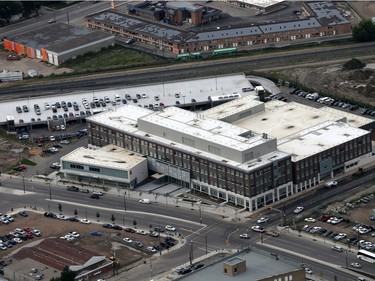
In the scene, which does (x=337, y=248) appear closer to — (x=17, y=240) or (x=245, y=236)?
(x=245, y=236)

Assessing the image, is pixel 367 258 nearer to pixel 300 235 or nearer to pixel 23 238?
pixel 300 235

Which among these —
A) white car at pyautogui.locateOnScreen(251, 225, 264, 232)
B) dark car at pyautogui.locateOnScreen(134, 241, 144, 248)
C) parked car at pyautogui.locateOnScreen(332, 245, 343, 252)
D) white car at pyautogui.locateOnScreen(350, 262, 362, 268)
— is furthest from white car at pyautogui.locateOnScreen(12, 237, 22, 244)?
white car at pyautogui.locateOnScreen(350, 262, 362, 268)

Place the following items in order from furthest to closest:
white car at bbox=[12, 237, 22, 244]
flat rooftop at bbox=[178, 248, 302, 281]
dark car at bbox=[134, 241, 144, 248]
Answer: white car at bbox=[12, 237, 22, 244]
dark car at bbox=[134, 241, 144, 248]
flat rooftop at bbox=[178, 248, 302, 281]

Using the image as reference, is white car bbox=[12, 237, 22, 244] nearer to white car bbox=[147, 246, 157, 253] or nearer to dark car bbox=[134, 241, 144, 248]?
dark car bbox=[134, 241, 144, 248]

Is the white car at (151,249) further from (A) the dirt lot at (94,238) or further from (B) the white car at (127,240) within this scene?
(B) the white car at (127,240)

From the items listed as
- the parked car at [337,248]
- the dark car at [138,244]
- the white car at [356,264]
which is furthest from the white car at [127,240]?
the white car at [356,264]

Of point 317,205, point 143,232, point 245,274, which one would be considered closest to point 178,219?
point 143,232
